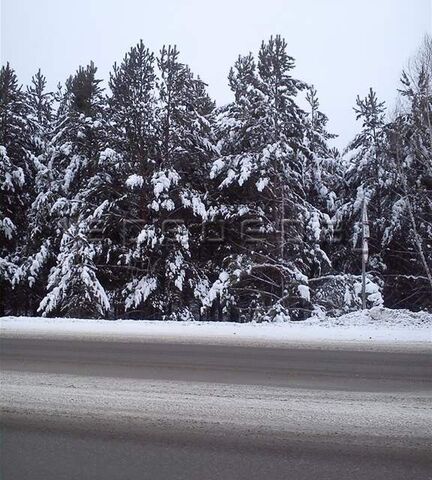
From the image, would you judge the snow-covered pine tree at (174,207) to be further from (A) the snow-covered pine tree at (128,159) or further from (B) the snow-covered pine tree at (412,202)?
(B) the snow-covered pine tree at (412,202)

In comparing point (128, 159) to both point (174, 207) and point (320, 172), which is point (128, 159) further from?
point (320, 172)

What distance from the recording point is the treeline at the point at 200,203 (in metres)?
19.5

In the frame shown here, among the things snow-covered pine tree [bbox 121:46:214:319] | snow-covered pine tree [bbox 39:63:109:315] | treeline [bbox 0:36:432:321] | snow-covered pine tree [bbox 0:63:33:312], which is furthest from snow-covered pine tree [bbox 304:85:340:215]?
snow-covered pine tree [bbox 0:63:33:312]

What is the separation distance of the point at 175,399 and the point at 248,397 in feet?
3.05

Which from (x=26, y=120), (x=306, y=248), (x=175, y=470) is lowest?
(x=175, y=470)

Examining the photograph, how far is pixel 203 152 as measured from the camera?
22.2m

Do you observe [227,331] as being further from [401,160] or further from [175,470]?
[401,160]

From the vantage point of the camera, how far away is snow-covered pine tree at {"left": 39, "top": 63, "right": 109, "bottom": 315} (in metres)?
19.1

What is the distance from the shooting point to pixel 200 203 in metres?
20.4

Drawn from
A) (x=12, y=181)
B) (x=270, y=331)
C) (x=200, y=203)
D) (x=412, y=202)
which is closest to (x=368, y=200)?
(x=412, y=202)

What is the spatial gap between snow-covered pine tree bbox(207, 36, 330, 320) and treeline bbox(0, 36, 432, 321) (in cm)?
6

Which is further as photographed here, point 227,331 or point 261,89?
point 261,89

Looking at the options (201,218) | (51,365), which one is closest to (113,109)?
(201,218)

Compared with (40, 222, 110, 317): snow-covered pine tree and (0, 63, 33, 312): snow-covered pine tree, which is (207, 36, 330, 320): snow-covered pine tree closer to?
(40, 222, 110, 317): snow-covered pine tree
